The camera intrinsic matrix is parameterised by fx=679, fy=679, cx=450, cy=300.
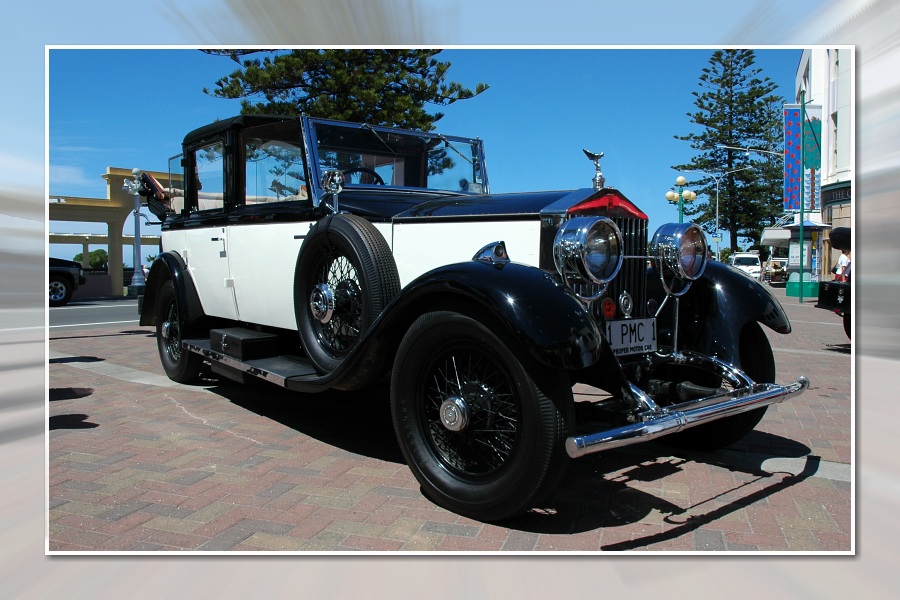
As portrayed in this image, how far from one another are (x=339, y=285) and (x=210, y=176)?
6.78 ft

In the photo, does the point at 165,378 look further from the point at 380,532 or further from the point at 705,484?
the point at 705,484

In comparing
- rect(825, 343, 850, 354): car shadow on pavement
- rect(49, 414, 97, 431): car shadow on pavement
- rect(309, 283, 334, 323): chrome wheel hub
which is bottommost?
rect(49, 414, 97, 431): car shadow on pavement

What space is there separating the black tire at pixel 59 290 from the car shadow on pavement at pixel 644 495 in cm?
1715

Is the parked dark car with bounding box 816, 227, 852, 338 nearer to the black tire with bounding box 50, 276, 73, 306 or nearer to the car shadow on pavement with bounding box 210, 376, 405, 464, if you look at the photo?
the car shadow on pavement with bounding box 210, 376, 405, 464

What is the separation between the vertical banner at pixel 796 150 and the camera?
30.5ft

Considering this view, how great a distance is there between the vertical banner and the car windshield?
12.2ft

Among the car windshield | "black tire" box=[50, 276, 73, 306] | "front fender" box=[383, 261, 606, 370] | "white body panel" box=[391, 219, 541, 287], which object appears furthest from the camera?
"black tire" box=[50, 276, 73, 306]

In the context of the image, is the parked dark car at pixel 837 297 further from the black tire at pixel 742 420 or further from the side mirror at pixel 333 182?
Result: the side mirror at pixel 333 182

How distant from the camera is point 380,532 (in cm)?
268

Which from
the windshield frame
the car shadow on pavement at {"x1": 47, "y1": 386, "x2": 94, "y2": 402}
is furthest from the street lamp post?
the windshield frame

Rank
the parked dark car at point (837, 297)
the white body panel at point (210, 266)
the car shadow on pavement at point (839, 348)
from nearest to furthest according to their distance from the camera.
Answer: the white body panel at point (210, 266)
the parked dark car at point (837, 297)
the car shadow on pavement at point (839, 348)

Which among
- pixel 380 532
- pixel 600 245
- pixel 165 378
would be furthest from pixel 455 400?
pixel 165 378

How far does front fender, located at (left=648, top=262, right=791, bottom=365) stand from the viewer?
361 cm

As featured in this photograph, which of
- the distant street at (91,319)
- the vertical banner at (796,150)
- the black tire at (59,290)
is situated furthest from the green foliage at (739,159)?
the black tire at (59,290)
